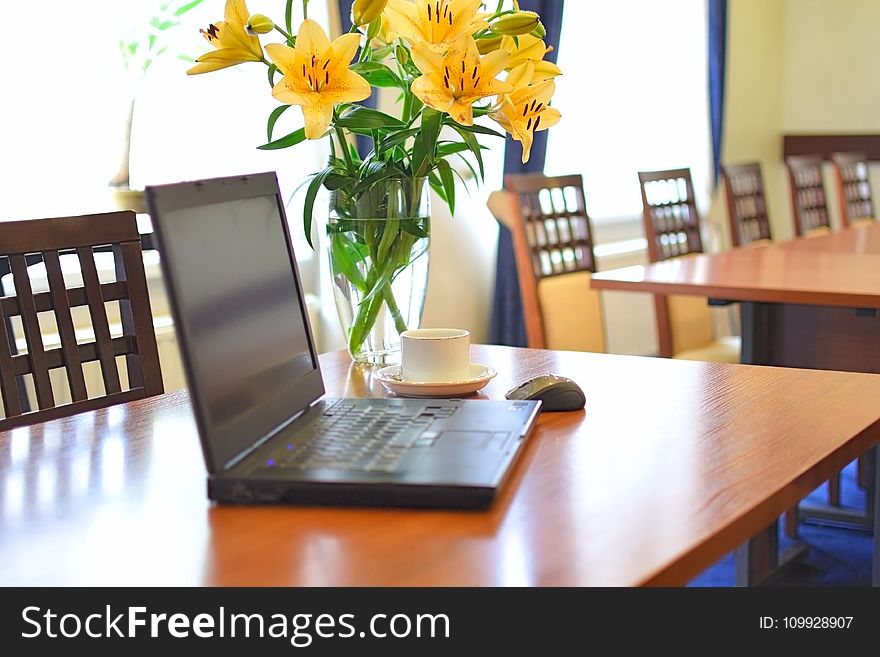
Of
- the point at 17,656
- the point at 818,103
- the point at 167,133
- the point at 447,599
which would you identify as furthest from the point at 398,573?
the point at 818,103

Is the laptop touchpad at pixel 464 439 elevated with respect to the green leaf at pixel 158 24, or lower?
lower

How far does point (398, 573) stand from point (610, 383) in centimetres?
67

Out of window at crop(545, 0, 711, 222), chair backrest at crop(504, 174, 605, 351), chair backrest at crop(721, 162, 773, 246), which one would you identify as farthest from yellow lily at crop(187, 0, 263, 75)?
window at crop(545, 0, 711, 222)

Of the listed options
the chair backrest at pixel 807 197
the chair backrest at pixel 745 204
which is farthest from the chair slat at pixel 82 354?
the chair backrest at pixel 807 197

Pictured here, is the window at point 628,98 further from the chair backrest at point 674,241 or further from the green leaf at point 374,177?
the green leaf at point 374,177

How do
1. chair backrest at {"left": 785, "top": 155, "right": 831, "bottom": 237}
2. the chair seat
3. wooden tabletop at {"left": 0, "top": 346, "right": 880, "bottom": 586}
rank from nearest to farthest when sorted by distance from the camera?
wooden tabletop at {"left": 0, "top": 346, "right": 880, "bottom": 586}
the chair seat
chair backrest at {"left": 785, "top": 155, "right": 831, "bottom": 237}

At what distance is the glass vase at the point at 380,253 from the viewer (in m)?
1.43

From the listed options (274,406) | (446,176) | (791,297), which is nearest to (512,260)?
(791,297)

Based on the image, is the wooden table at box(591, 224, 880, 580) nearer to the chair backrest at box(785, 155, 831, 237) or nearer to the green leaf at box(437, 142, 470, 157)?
the green leaf at box(437, 142, 470, 157)

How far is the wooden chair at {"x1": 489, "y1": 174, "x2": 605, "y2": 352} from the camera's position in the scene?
2680 mm

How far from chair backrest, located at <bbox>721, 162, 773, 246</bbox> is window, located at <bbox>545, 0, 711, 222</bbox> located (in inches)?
31.1

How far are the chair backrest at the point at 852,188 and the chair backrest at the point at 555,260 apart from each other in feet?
6.87

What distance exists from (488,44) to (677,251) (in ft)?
6.87

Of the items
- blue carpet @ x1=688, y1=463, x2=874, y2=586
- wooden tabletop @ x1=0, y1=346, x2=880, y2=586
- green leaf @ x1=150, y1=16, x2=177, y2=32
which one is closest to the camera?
wooden tabletop @ x1=0, y1=346, x2=880, y2=586
